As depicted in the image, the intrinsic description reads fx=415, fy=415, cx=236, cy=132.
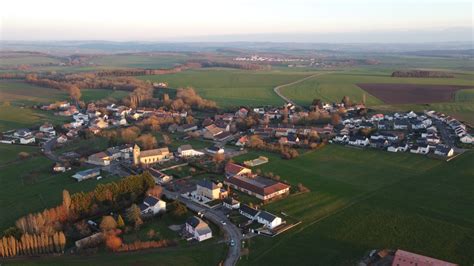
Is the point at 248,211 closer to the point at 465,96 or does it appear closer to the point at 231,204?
the point at 231,204

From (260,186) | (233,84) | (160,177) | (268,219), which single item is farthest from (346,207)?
(233,84)

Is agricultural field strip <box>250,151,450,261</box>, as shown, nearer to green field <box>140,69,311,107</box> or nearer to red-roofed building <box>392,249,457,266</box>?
red-roofed building <box>392,249,457,266</box>

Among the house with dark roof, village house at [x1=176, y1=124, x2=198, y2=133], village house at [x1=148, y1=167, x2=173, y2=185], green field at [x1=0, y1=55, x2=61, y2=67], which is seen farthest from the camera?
green field at [x1=0, y1=55, x2=61, y2=67]

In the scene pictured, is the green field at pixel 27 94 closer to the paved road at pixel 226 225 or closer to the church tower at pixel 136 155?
the church tower at pixel 136 155

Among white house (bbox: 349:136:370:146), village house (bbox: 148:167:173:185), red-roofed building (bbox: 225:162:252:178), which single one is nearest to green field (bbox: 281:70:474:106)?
white house (bbox: 349:136:370:146)

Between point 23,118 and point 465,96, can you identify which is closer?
point 23,118

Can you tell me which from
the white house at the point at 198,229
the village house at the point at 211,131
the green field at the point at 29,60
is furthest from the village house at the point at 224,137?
the green field at the point at 29,60

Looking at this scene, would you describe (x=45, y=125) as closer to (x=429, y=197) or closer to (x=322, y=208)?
(x=322, y=208)
